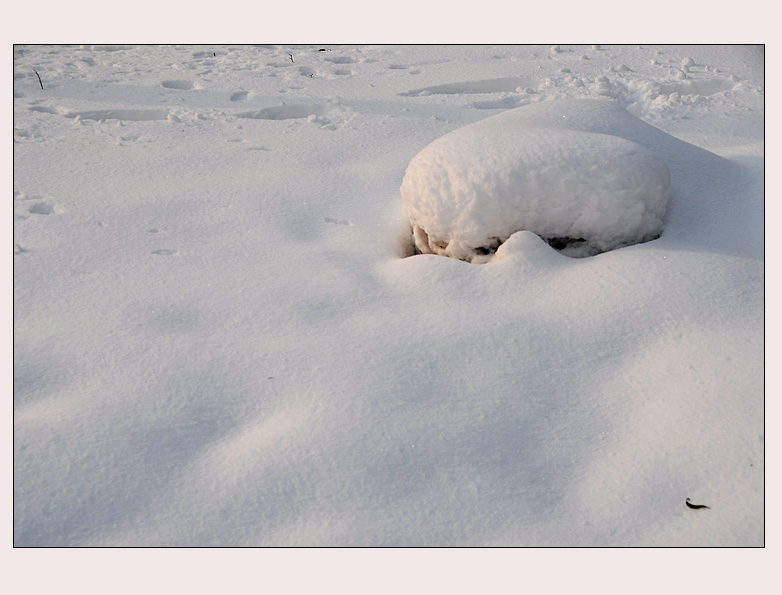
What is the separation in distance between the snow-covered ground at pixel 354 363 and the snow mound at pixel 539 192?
0.26 feet

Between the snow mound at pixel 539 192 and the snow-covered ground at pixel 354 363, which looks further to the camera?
the snow mound at pixel 539 192

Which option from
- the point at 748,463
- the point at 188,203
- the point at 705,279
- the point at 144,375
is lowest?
the point at 748,463

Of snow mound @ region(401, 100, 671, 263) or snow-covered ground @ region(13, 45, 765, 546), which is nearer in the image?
snow-covered ground @ region(13, 45, 765, 546)

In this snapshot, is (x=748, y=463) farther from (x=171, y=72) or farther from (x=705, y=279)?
(x=171, y=72)

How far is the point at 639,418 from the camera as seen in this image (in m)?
1.70

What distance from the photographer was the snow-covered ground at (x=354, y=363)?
A: 153 centimetres

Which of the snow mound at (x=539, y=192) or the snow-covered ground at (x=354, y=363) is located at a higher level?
the snow mound at (x=539, y=192)

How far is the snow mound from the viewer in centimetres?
223

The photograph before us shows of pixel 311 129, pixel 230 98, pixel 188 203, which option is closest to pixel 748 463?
pixel 188 203

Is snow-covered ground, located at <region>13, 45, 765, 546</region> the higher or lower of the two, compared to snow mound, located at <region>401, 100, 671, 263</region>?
lower

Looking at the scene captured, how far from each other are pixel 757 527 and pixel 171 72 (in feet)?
12.6

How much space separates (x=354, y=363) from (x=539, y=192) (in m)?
0.86

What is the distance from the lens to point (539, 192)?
2.23 metres

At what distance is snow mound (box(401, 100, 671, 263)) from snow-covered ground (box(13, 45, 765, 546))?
0.26ft
